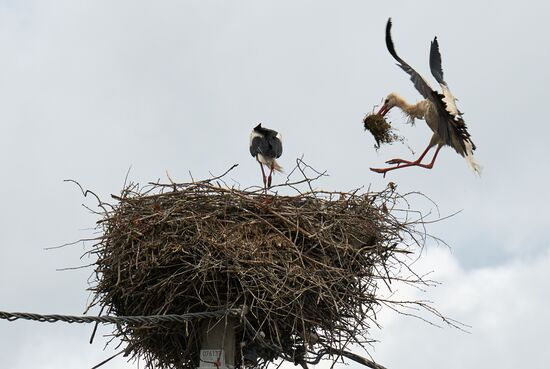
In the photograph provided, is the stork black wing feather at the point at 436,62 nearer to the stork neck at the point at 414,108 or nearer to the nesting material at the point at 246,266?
the stork neck at the point at 414,108

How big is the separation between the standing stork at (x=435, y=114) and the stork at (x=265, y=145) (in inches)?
41.4

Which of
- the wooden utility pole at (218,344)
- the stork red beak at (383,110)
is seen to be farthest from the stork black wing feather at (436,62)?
the wooden utility pole at (218,344)

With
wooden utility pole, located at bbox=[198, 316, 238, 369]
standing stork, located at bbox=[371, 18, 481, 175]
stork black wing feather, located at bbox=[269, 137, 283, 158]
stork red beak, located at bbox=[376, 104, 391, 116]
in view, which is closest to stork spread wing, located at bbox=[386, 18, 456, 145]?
standing stork, located at bbox=[371, 18, 481, 175]

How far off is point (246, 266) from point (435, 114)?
3541 millimetres

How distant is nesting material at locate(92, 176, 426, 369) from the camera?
823cm

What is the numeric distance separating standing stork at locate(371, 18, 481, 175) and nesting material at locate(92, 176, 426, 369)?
1873 mm

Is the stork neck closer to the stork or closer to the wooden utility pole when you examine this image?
the stork

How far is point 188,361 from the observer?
8805 millimetres

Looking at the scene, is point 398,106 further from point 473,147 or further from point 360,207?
point 360,207

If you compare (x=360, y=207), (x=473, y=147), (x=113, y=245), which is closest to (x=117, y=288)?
(x=113, y=245)

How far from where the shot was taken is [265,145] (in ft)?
38.5

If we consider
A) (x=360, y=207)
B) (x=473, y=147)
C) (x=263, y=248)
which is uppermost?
(x=473, y=147)

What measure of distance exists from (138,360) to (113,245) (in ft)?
2.88

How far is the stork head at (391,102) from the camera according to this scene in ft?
38.3
